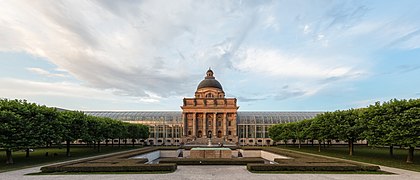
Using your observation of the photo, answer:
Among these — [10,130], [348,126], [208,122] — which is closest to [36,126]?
[10,130]

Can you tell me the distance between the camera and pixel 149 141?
10119 centimetres

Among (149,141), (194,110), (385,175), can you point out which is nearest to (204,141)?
(194,110)

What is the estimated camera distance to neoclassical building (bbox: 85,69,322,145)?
100750mm

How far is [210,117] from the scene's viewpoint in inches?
4080

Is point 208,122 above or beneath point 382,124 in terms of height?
beneath

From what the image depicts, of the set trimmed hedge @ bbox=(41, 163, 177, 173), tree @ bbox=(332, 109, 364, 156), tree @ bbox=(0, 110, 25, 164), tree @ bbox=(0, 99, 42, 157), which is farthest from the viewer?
tree @ bbox=(332, 109, 364, 156)

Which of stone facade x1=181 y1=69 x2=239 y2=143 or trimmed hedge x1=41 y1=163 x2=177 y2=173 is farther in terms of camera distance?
stone facade x1=181 y1=69 x2=239 y2=143

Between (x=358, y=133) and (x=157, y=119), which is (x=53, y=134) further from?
(x=157, y=119)

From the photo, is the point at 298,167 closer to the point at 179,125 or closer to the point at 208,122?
the point at 208,122

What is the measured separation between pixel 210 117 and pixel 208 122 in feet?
6.58

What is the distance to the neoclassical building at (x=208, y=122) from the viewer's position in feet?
331

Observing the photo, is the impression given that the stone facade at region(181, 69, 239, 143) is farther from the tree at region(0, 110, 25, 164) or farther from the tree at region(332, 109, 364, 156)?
the tree at region(0, 110, 25, 164)

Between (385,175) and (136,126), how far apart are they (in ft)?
218

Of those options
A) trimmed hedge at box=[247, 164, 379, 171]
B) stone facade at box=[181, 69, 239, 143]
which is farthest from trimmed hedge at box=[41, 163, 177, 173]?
stone facade at box=[181, 69, 239, 143]
